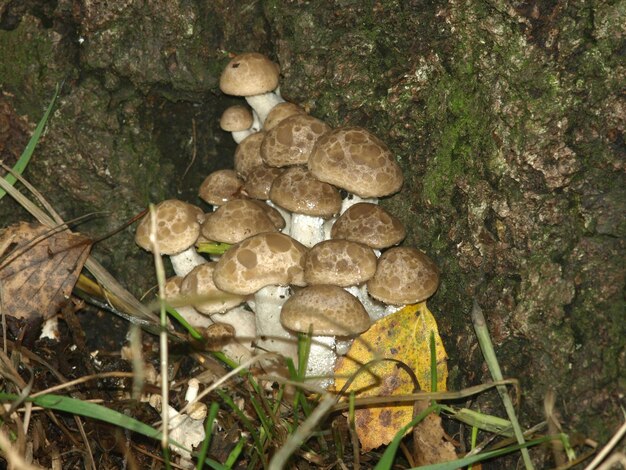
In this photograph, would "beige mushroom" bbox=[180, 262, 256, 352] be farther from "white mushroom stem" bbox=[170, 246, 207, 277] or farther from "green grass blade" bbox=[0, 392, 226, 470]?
"green grass blade" bbox=[0, 392, 226, 470]

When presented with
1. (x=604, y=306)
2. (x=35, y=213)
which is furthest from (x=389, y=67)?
(x=35, y=213)

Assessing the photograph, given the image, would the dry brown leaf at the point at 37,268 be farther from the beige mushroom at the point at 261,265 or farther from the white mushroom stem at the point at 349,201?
the white mushroom stem at the point at 349,201

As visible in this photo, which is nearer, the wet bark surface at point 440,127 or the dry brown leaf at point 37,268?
the wet bark surface at point 440,127

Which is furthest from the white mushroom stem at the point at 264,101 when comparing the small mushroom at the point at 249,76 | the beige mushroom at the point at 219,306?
the beige mushroom at the point at 219,306

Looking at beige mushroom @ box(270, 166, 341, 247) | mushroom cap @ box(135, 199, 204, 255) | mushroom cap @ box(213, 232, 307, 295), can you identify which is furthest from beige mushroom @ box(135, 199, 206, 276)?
beige mushroom @ box(270, 166, 341, 247)

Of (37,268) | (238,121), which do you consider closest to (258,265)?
(238,121)

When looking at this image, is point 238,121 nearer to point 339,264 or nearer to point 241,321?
point 241,321
